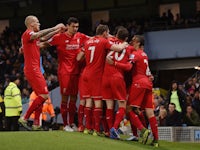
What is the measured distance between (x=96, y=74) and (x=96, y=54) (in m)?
0.44

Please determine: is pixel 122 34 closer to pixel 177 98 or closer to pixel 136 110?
pixel 136 110

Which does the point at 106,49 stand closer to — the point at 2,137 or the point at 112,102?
the point at 112,102

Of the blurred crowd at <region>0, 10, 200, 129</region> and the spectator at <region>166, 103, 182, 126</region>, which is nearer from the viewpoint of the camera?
the spectator at <region>166, 103, 182, 126</region>

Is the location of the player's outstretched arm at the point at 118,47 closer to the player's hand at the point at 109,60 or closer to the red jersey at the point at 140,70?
the player's hand at the point at 109,60

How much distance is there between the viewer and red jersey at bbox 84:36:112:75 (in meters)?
13.1

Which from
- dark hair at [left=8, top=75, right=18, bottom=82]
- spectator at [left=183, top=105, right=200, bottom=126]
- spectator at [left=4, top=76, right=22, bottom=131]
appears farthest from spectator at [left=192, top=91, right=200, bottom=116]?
dark hair at [left=8, top=75, right=18, bottom=82]

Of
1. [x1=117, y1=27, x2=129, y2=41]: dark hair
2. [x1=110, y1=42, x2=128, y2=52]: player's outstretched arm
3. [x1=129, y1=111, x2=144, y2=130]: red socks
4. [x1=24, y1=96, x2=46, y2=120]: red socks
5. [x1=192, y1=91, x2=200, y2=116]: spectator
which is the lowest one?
[x1=192, y1=91, x2=200, y2=116]: spectator

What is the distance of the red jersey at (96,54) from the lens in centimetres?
1314

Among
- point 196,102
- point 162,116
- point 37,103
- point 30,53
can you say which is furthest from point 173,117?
point 30,53

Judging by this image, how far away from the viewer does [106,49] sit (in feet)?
43.2

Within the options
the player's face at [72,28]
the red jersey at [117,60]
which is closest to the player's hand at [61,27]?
the player's face at [72,28]

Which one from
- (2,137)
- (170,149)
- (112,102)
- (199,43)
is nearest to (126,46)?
(112,102)

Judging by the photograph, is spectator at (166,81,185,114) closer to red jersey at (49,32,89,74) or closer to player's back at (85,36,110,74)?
red jersey at (49,32,89,74)

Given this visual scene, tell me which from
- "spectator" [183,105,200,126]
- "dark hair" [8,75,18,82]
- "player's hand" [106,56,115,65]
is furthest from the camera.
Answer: "dark hair" [8,75,18,82]
